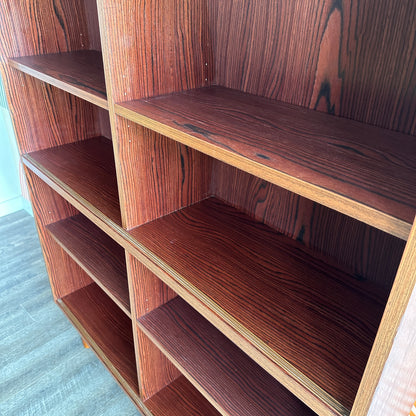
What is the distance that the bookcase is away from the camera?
0.54m

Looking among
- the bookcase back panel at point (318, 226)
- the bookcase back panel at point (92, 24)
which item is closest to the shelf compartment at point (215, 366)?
the bookcase back panel at point (318, 226)

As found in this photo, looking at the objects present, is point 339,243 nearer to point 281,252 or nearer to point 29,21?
point 281,252

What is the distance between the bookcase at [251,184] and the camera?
0.54m

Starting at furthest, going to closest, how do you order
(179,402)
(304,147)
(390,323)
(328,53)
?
(179,402), (328,53), (304,147), (390,323)

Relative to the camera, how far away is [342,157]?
528 mm

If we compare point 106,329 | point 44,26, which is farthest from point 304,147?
point 106,329

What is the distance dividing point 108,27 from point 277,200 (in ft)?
1.76

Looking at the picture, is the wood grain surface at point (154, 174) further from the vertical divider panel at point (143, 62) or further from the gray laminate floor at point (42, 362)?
the gray laminate floor at point (42, 362)

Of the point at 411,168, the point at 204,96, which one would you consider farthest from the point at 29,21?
the point at 411,168

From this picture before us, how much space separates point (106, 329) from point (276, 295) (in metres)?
1.00

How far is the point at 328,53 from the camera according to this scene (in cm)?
67

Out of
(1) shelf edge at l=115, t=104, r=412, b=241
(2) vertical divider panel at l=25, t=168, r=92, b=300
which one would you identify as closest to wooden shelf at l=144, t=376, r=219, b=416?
(2) vertical divider panel at l=25, t=168, r=92, b=300

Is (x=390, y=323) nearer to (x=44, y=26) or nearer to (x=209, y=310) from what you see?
(x=209, y=310)

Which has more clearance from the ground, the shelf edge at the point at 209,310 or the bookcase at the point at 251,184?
the bookcase at the point at 251,184
